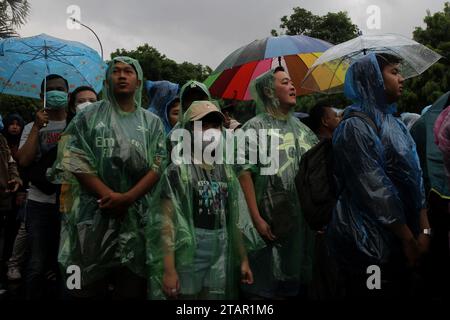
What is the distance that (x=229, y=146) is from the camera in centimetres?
326

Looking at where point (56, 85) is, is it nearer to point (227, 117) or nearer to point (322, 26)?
point (227, 117)

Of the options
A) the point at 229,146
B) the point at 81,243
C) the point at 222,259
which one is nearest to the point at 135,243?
the point at 81,243

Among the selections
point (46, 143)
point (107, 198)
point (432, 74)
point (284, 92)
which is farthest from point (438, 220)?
point (432, 74)

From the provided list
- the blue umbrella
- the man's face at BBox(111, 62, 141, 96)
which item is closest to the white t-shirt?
the man's face at BBox(111, 62, 141, 96)

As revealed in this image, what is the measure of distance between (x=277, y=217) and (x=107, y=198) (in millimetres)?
935

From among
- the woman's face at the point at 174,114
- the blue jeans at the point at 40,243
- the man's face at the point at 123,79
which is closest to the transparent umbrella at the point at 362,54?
the woman's face at the point at 174,114

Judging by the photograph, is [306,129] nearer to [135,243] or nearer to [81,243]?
[135,243]

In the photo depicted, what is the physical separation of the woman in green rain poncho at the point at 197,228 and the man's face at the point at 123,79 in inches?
16.3

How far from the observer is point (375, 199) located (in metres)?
2.65

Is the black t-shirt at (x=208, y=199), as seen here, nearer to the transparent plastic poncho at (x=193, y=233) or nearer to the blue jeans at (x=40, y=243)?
the transparent plastic poncho at (x=193, y=233)

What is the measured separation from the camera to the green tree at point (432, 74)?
12930 mm

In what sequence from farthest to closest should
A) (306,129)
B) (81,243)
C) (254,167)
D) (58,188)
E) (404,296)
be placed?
(58,188) → (306,129) → (254,167) → (81,243) → (404,296)

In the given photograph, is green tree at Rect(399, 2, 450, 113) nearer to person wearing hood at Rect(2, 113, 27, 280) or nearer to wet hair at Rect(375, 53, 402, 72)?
person wearing hood at Rect(2, 113, 27, 280)

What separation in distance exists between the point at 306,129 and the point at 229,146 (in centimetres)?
63
